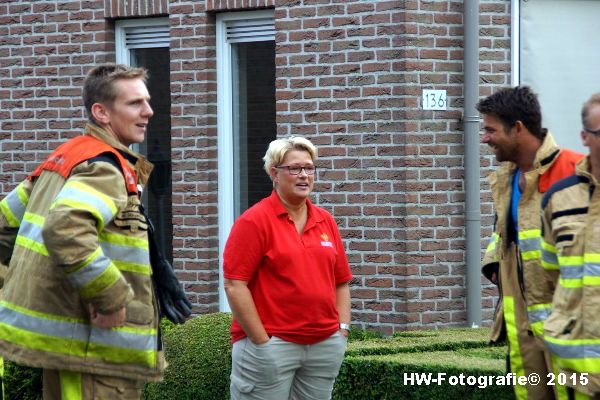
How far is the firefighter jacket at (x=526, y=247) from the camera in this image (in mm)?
6008

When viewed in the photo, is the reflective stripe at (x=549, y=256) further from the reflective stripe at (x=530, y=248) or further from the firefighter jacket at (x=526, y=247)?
the reflective stripe at (x=530, y=248)

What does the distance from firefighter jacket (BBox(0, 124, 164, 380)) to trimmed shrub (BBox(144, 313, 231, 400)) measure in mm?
3284

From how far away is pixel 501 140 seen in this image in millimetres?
6273

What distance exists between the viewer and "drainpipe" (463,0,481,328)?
10.1 m

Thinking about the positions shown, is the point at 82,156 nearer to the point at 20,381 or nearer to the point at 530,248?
the point at 530,248

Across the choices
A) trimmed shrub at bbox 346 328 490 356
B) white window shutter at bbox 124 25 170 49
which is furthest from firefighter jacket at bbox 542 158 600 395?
white window shutter at bbox 124 25 170 49

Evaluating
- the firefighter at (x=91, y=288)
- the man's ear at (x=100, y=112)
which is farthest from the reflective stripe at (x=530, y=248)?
the man's ear at (x=100, y=112)

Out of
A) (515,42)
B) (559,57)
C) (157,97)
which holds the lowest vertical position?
(157,97)

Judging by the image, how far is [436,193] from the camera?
10.1m

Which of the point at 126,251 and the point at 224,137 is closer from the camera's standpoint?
the point at 126,251

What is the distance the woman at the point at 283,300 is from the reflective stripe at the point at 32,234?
4.08 feet

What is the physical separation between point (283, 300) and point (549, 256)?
1.61m

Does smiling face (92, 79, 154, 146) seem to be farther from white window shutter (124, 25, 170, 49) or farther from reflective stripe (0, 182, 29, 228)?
white window shutter (124, 25, 170, 49)

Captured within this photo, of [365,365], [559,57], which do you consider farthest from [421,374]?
[559,57]
